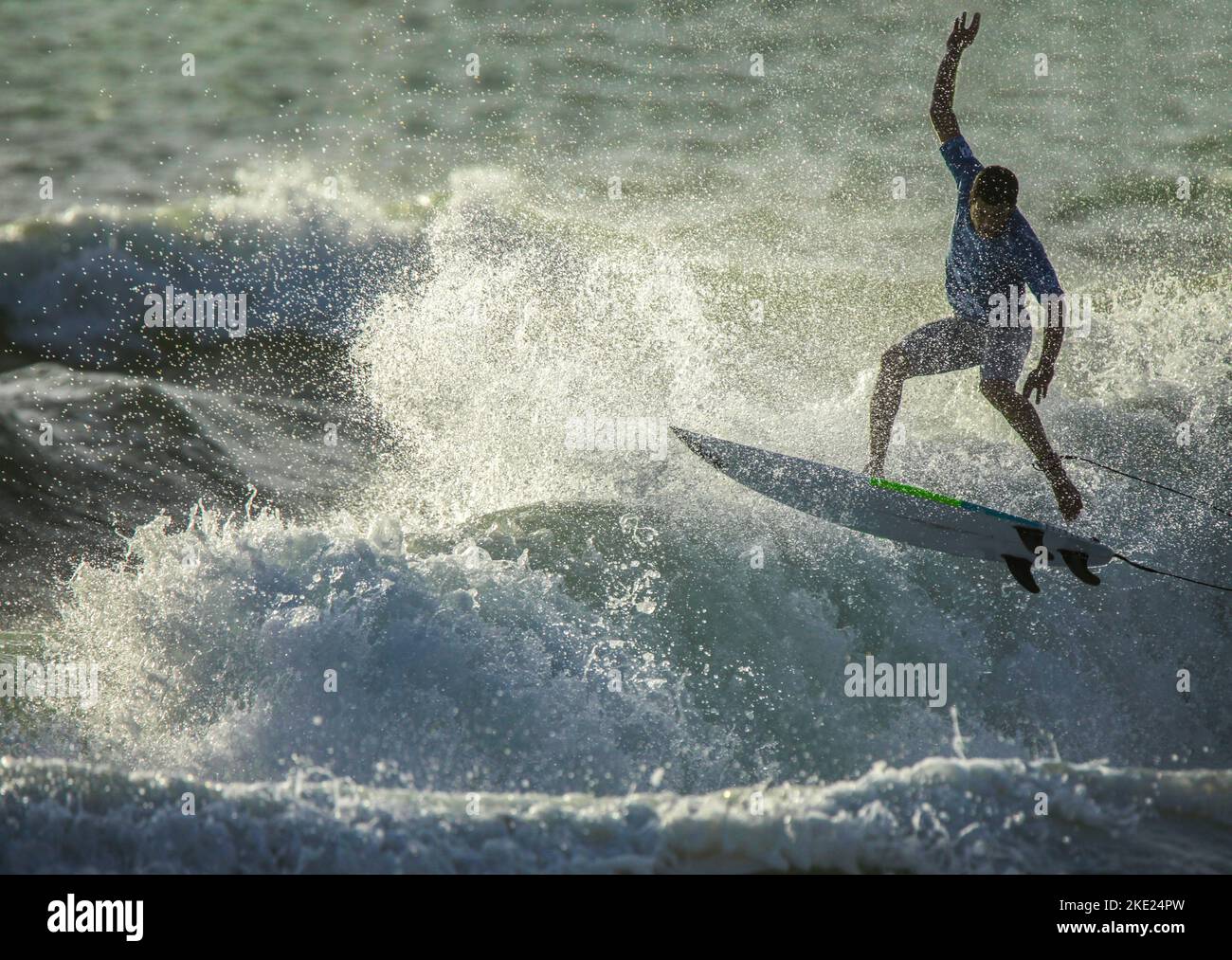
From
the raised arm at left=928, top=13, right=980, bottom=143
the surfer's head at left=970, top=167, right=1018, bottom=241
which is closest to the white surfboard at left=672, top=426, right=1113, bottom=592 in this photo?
the surfer's head at left=970, top=167, right=1018, bottom=241

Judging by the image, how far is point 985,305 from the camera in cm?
566

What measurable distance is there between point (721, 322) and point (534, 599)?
617 centimetres

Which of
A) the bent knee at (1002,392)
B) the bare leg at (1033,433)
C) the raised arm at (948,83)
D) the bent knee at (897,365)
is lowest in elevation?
the bare leg at (1033,433)

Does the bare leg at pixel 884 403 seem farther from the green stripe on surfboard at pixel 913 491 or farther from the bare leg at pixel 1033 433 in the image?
the bare leg at pixel 1033 433

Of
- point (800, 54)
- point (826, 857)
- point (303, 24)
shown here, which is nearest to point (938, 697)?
point (826, 857)

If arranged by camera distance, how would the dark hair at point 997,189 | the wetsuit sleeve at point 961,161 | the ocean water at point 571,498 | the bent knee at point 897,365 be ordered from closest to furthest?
the ocean water at point 571,498 → the dark hair at point 997,189 → the wetsuit sleeve at point 961,161 → the bent knee at point 897,365

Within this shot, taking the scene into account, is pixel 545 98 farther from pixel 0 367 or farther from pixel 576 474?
pixel 576 474

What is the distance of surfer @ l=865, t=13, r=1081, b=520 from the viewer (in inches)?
214

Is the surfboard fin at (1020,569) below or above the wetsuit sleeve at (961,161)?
below

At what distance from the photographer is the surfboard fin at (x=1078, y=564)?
5730 mm

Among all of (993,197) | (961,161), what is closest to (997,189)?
(993,197)

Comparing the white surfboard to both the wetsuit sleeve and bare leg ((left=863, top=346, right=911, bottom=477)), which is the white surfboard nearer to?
bare leg ((left=863, top=346, right=911, bottom=477))

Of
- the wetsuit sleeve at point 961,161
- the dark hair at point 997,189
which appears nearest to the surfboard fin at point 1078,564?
the dark hair at point 997,189

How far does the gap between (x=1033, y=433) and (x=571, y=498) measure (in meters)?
2.72
